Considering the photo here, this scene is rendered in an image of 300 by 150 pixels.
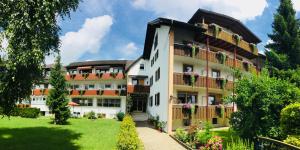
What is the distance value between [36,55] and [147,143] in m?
10.1

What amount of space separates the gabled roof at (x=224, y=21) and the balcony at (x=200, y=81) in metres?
7.30

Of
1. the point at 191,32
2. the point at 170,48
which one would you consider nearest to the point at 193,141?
the point at 170,48

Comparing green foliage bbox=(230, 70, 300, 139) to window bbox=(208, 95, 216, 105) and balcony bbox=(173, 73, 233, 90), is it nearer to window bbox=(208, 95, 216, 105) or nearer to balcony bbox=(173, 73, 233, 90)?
balcony bbox=(173, 73, 233, 90)

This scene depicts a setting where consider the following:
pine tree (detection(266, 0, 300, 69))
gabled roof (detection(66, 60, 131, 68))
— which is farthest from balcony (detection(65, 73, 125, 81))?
pine tree (detection(266, 0, 300, 69))

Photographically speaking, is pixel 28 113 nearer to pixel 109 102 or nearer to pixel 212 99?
pixel 109 102

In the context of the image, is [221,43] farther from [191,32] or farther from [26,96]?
[26,96]

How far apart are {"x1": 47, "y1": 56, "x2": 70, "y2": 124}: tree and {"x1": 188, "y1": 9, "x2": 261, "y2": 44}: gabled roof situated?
17417 mm

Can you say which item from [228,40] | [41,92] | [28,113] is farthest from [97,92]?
[228,40]

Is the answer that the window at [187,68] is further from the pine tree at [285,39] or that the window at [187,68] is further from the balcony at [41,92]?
the balcony at [41,92]

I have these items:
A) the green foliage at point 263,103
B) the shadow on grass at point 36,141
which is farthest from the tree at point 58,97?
the green foliage at point 263,103

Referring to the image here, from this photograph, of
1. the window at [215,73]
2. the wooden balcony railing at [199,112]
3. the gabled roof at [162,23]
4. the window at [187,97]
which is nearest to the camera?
the wooden balcony railing at [199,112]

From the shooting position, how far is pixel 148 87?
4597 centimetres

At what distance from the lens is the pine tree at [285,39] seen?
3022 centimetres

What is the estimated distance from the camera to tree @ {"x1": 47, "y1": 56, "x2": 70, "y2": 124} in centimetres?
3464
